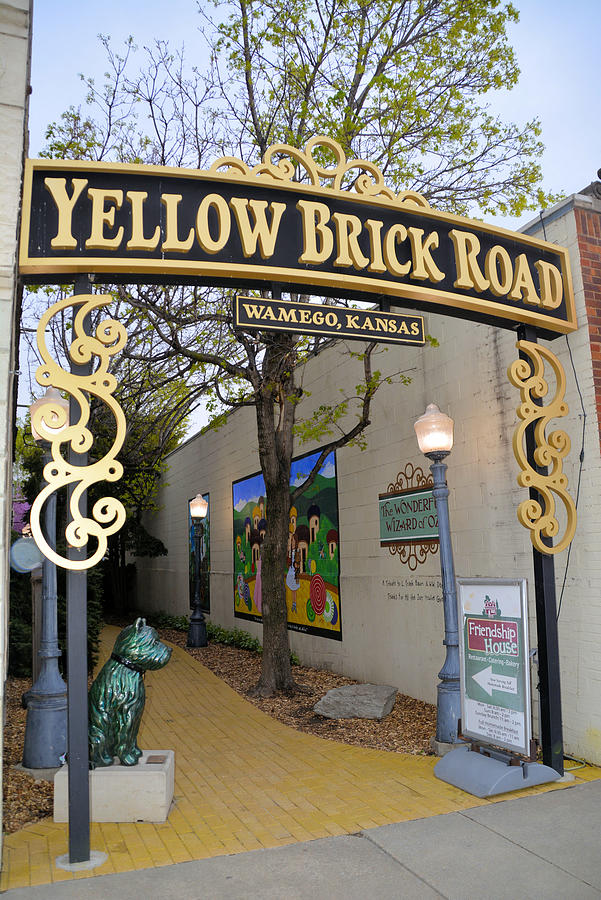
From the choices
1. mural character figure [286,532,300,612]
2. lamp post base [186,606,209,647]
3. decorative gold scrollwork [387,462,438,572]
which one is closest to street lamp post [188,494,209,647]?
lamp post base [186,606,209,647]

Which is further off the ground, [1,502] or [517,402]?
[517,402]

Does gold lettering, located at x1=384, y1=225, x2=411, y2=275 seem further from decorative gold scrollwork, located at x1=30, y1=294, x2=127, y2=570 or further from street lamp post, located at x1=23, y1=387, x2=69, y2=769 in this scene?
street lamp post, located at x1=23, y1=387, x2=69, y2=769

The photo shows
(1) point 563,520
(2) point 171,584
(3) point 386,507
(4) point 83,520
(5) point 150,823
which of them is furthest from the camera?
(2) point 171,584

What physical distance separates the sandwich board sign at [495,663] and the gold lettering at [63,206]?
400 cm

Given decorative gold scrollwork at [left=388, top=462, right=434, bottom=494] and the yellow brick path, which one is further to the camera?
decorative gold scrollwork at [left=388, top=462, right=434, bottom=494]

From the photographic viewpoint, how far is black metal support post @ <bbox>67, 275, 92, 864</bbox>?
4.15 meters

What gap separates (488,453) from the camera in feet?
24.1

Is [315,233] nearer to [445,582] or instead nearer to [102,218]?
[102,218]

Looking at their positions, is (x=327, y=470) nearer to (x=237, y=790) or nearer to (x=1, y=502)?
(x=237, y=790)

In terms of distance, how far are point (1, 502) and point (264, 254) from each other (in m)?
2.40

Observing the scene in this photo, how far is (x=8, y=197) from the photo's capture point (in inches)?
169

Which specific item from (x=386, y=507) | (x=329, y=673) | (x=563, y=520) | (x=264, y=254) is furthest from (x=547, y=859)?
(x=329, y=673)

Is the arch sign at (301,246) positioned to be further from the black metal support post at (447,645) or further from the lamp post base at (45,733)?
the lamp post base at (45,733)

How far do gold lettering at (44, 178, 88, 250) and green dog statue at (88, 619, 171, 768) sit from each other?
2.78 metres
